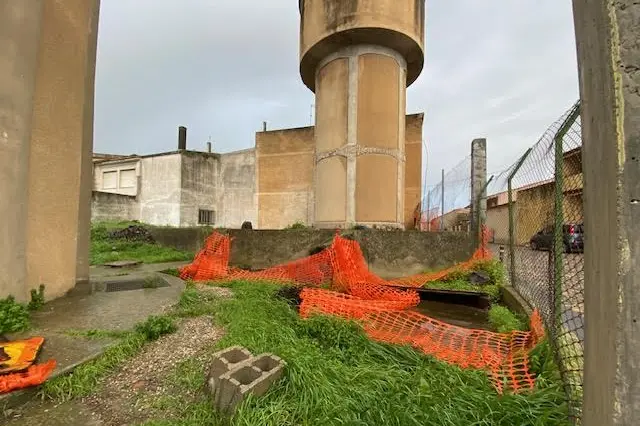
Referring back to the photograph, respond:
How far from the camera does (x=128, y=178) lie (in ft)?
68.5

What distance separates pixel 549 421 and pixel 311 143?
49.4 ft

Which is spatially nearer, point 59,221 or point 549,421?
point 549,421

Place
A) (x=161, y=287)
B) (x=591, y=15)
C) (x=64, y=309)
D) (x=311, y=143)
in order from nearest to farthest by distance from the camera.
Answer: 1. (x=591, y=15)
2. (x=64, y=309)
3. (x=161, y=287)
4. (x=311, y=143)

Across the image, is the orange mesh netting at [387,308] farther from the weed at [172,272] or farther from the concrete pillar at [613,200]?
the concrete pillar at [613,200]

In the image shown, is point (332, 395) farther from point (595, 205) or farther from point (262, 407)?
point (595, 205)

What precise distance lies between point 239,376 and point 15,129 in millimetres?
3191

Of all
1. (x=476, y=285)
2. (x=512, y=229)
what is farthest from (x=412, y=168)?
(x=512, y=229)

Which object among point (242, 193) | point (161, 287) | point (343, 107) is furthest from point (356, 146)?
point (242, 193)

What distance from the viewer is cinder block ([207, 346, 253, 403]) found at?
1962 mm

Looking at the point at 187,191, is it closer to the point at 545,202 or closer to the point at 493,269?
the point at 493,269

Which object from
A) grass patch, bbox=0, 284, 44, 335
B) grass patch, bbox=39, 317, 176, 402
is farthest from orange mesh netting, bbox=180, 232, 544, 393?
grass patch, bbox=0, 284, 44, 335

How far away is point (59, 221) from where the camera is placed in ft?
13.0

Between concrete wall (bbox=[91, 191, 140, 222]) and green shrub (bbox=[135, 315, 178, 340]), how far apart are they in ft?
55.8

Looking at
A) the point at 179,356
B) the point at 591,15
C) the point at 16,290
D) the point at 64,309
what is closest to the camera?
the point at 591,15
